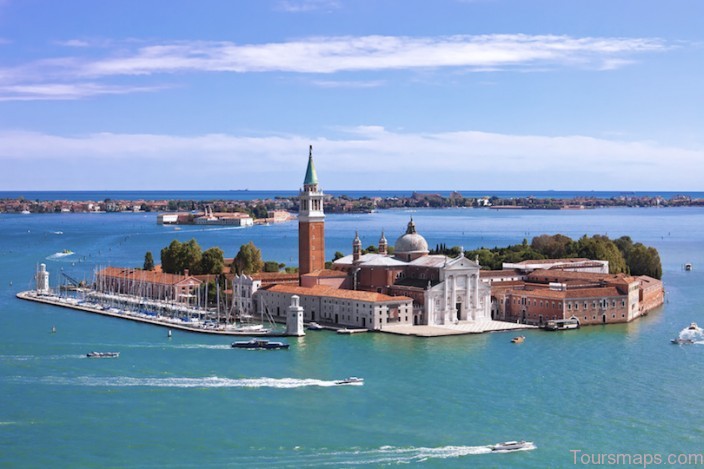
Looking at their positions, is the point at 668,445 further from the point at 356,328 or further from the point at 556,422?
the point at 356,328

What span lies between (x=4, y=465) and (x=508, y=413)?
29.1ft

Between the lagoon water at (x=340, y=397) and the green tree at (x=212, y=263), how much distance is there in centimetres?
753

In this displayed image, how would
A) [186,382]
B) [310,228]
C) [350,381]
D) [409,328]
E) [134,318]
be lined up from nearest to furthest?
[186,382]
[350,381]
[409,328]
[134,318]
[310,228]

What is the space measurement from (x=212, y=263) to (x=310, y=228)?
6.17 meters

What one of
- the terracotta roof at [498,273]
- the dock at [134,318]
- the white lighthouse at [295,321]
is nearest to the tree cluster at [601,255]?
the terracotta roof at [498,273]

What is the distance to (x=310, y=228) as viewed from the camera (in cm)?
3366

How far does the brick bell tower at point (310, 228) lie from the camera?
3356 centimetres

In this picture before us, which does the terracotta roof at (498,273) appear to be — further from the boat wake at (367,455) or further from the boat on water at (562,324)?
the boat wake at (367,455)

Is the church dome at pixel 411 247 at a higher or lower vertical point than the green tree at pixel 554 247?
higher

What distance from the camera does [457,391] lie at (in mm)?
20750

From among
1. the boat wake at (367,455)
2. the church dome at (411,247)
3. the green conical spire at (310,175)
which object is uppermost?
the green conical spire at (310,175)

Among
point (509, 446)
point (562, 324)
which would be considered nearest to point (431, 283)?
point (562, 324)

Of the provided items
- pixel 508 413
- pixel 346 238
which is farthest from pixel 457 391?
pixel 346 238

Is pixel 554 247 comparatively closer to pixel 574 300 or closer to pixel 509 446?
pixel 574 300
